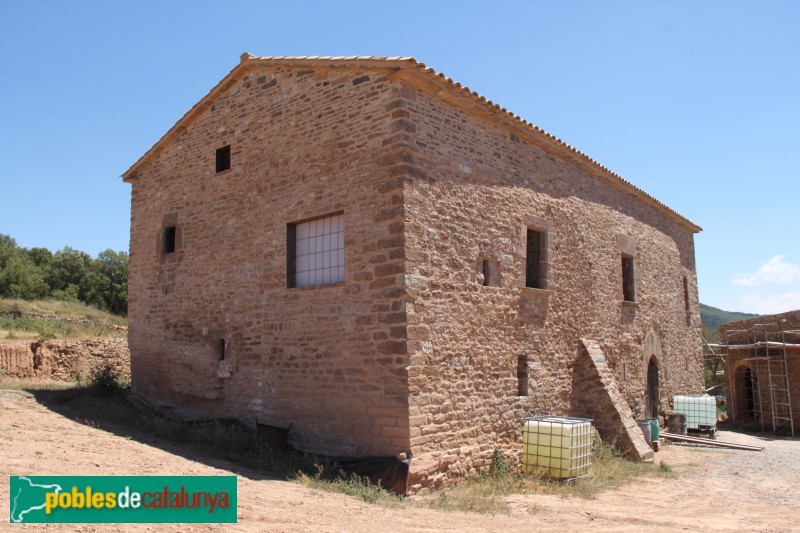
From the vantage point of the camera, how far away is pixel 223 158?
35.7ft

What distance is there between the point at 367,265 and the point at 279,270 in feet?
6.06

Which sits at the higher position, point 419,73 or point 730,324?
point 419,73

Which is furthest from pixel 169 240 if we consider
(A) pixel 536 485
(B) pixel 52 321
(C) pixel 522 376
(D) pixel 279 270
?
(B) pixel 52 321

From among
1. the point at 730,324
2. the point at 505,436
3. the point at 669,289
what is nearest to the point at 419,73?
the point at 505,436

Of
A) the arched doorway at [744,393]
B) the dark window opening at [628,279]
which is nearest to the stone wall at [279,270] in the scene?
the dark window opening at [628,279]

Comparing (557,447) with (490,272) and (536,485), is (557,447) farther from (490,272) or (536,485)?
(490,272)

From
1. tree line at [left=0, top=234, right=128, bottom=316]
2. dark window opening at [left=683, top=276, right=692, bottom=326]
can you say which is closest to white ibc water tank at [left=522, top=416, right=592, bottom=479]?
dark window opening at [left=683, top=276, right=692, bottom=326]

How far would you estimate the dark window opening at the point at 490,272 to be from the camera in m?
9.38

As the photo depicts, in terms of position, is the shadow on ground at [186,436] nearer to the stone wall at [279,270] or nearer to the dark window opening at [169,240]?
the stone wall at [279,270]

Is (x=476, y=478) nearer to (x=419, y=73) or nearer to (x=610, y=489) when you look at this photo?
(x=610, y=489)

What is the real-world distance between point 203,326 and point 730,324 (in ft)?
59.1

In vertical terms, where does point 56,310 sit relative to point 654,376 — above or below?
above

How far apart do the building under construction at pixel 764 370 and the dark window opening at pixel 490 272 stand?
1245 centimetres

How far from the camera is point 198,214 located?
11.1 meters
